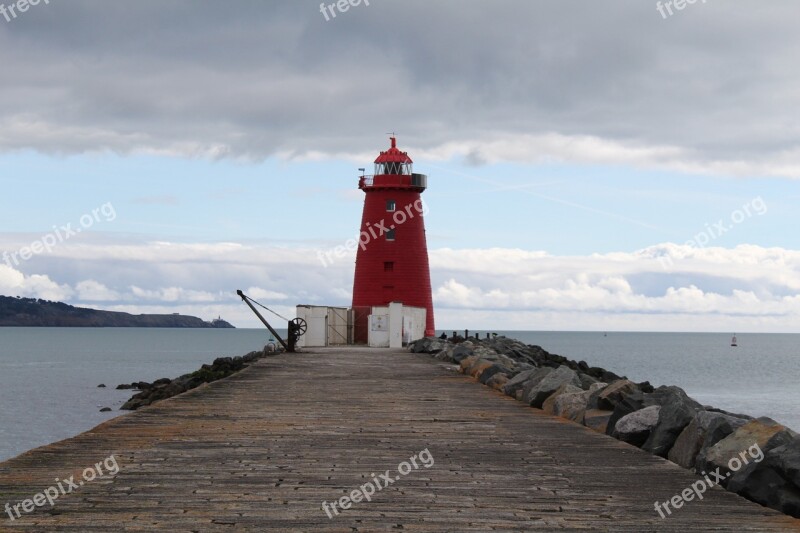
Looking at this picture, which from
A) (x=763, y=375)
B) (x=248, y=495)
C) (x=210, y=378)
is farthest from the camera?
(x=763, y=375)

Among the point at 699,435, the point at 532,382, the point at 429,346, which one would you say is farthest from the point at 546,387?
the point at 429,346

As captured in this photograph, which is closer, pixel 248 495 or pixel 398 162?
pixel 248 495

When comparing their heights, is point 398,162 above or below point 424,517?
above

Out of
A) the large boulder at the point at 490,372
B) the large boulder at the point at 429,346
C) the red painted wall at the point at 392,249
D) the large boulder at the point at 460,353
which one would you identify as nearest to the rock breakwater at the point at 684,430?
the large boulder at the point at 490,372

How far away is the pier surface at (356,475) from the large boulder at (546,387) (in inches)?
20.7

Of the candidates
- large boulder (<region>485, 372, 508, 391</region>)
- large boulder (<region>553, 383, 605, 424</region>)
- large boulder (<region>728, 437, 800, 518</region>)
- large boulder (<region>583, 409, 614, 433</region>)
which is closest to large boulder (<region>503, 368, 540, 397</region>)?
large boulder (<region>485, 372, 508, 391</region>)

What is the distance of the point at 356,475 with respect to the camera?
692 cm

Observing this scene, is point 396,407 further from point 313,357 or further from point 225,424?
point 313,357

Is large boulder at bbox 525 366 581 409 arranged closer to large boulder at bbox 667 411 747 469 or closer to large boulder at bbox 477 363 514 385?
large boulder at bbox 477 363 514 385

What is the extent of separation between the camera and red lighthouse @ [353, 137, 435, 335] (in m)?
35.0

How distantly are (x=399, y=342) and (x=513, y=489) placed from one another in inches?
990

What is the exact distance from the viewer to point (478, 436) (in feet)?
30.0

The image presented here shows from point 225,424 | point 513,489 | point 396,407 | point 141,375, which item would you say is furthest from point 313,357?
point 141,375

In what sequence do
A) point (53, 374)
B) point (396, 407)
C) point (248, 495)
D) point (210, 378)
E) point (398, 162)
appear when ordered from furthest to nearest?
point (53, 374) → point (398, 162) → point (210, 378) → point (396, 407) → point (248, 495)
